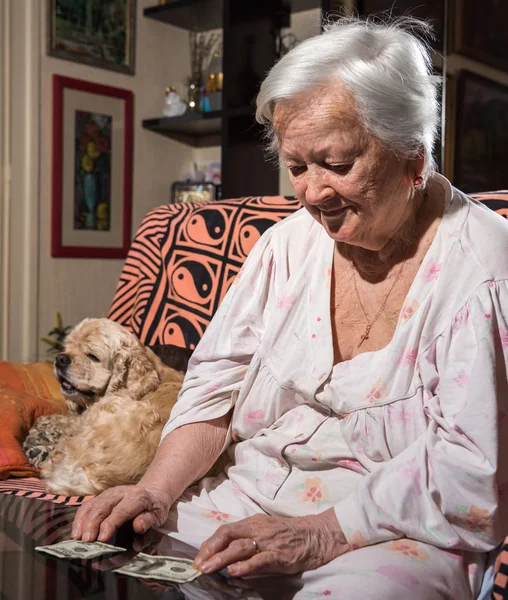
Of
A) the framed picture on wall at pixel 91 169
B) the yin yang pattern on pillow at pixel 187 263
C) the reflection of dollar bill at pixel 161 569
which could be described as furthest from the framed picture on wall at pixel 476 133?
the reflection of dollar bill at pixel 161 569

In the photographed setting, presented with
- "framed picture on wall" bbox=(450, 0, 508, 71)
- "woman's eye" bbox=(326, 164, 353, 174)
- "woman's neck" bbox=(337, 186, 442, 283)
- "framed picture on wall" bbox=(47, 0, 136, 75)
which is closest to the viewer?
"woman's eye" bbox=(326, 164, 353, 174)

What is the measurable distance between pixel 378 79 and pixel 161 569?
890 millimetres

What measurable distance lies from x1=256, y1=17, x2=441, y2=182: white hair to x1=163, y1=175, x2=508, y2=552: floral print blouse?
6.7 inches

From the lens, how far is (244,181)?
411cm

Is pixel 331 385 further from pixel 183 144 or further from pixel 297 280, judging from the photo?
pixel 183 144

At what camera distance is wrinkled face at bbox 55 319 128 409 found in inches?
79.6

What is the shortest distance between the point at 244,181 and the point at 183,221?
6.20 feet

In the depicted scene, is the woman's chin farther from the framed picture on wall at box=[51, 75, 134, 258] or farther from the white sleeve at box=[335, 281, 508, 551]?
the framed picture on wall at box=[51, 75, 134, 258]

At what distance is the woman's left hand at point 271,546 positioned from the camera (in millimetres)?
1087

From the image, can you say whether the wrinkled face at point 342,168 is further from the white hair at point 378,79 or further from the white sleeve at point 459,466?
the white sleeve at point 459,466

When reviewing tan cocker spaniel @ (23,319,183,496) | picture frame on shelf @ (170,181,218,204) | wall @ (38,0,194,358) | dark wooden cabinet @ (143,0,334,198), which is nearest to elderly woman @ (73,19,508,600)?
tan cocker spaniel @ (23,319,183,496)

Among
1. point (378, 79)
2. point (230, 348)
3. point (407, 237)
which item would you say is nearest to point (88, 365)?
point (230, 348)

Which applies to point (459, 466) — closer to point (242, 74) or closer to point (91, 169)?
point (242, 74)

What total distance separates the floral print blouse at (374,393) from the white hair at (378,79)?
17cm
